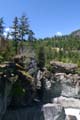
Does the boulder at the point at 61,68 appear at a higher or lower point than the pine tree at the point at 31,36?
lower

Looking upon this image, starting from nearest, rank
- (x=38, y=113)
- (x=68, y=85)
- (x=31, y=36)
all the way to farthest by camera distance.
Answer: (x=38, y=113) < (x=68, y=85) < (x=31, y=36)

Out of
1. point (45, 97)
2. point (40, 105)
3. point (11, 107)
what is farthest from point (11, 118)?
point (45, 97)

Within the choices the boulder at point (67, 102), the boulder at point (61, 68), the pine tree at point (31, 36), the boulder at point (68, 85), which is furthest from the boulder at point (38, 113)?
the pine tree at point (31, 36)

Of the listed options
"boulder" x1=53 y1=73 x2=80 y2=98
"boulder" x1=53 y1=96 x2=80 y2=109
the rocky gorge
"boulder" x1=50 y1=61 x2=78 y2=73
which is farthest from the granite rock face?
"boulder" x1=50 y1=61 x2=78 y2=73

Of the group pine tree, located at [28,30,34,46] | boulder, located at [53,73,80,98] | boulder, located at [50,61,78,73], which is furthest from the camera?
pine tree, located at [28,30,34,46]

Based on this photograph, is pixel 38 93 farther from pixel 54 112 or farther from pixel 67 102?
pixel 54 112

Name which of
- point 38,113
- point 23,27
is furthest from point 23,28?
point 38,113

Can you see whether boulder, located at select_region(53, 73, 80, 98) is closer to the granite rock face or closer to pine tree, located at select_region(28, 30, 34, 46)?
the granite rock face

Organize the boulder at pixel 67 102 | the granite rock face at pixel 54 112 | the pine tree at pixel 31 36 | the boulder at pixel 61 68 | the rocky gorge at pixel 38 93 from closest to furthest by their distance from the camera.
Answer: the rocky gorge at pixel 38 93 → the granite rock face at pixel 54 112 → the boulder at pixel 67 102 → the boulder at pixel 61 68 → the pine tree at pixel 31 36

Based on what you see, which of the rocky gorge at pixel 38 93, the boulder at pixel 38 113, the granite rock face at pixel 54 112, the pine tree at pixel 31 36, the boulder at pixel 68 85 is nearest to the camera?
the rocky gorge at pixel 38 93

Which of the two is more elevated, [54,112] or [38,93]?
[38,93]

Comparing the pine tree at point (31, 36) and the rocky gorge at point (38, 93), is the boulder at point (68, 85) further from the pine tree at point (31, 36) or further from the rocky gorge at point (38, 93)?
the pine tree at point (31, 36)

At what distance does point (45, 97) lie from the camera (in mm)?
46969

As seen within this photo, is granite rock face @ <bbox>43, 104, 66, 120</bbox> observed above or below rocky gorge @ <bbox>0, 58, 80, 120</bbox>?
below
